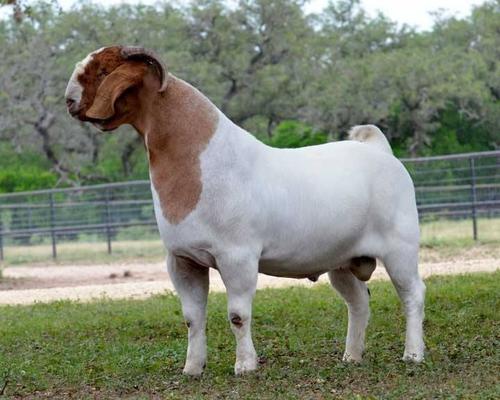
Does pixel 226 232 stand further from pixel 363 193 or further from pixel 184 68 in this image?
pixel 184 68

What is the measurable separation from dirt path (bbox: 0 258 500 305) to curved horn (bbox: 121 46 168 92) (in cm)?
646

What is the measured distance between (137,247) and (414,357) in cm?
1452

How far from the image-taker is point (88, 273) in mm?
16984

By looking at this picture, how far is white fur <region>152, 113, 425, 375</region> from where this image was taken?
5.98m

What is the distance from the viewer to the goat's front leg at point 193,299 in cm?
630

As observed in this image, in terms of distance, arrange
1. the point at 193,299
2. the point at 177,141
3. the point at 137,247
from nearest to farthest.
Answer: the point at 177,141, the point at 193,299, the point at 137,247

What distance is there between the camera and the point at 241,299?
604cm

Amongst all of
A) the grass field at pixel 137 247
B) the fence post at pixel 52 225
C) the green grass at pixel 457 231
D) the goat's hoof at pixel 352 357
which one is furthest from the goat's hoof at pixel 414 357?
the fence post at pixel 52 225

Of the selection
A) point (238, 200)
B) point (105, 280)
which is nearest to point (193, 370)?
point (238, 200)

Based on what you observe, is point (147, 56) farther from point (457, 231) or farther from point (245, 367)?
point (457, 231)

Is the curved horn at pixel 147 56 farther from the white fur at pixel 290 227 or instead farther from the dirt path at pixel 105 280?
the dirt path at pixel 105 280

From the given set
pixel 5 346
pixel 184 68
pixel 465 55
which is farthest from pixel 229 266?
pixel 465 55

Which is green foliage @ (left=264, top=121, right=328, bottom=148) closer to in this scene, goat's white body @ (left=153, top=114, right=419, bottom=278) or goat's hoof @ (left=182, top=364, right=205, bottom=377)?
goat's white body @ (left=153, top=114, right=419, bottom=278)

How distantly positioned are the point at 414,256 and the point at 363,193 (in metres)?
0.50
